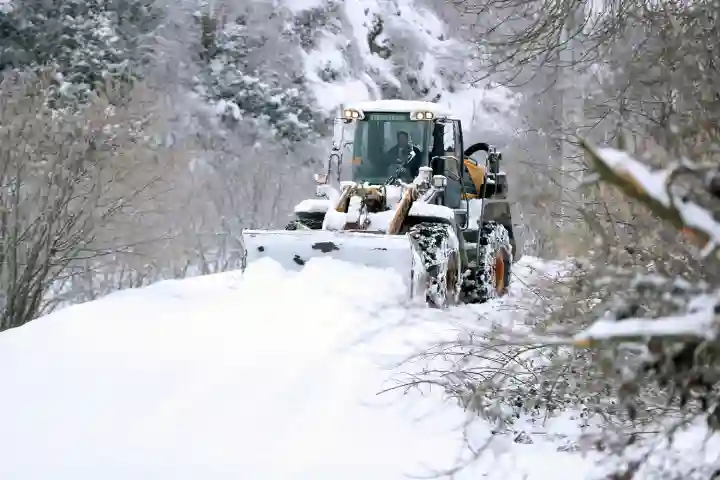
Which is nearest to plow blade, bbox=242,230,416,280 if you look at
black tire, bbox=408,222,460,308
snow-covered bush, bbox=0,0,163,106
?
black tire, bbox=408,222,460,308

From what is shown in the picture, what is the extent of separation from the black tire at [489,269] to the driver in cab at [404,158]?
1118 millimetres

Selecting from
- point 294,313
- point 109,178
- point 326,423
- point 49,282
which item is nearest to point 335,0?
point 109,178

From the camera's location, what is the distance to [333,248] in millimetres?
8203

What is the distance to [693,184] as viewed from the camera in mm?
1663

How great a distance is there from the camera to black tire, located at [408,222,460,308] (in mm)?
8336

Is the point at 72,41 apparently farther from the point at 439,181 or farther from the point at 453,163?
the point at 439,181

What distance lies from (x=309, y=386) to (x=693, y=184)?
4.05m

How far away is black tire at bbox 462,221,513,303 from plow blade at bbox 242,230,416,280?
1149 mm

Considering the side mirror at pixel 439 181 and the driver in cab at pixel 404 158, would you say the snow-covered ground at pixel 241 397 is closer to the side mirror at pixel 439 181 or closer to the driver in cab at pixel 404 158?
the side mirror at pixel 439 181

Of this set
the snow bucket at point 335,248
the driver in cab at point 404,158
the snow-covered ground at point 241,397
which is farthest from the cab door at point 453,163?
the snow-covered ground at point 241,397

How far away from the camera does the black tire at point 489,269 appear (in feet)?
32.6

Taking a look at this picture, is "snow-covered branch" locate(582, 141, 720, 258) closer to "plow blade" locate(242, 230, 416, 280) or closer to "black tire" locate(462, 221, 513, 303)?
"plow blade" locate(242, 230, 416, 280)

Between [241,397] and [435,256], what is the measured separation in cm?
372

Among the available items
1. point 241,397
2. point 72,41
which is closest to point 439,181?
point 241,397
